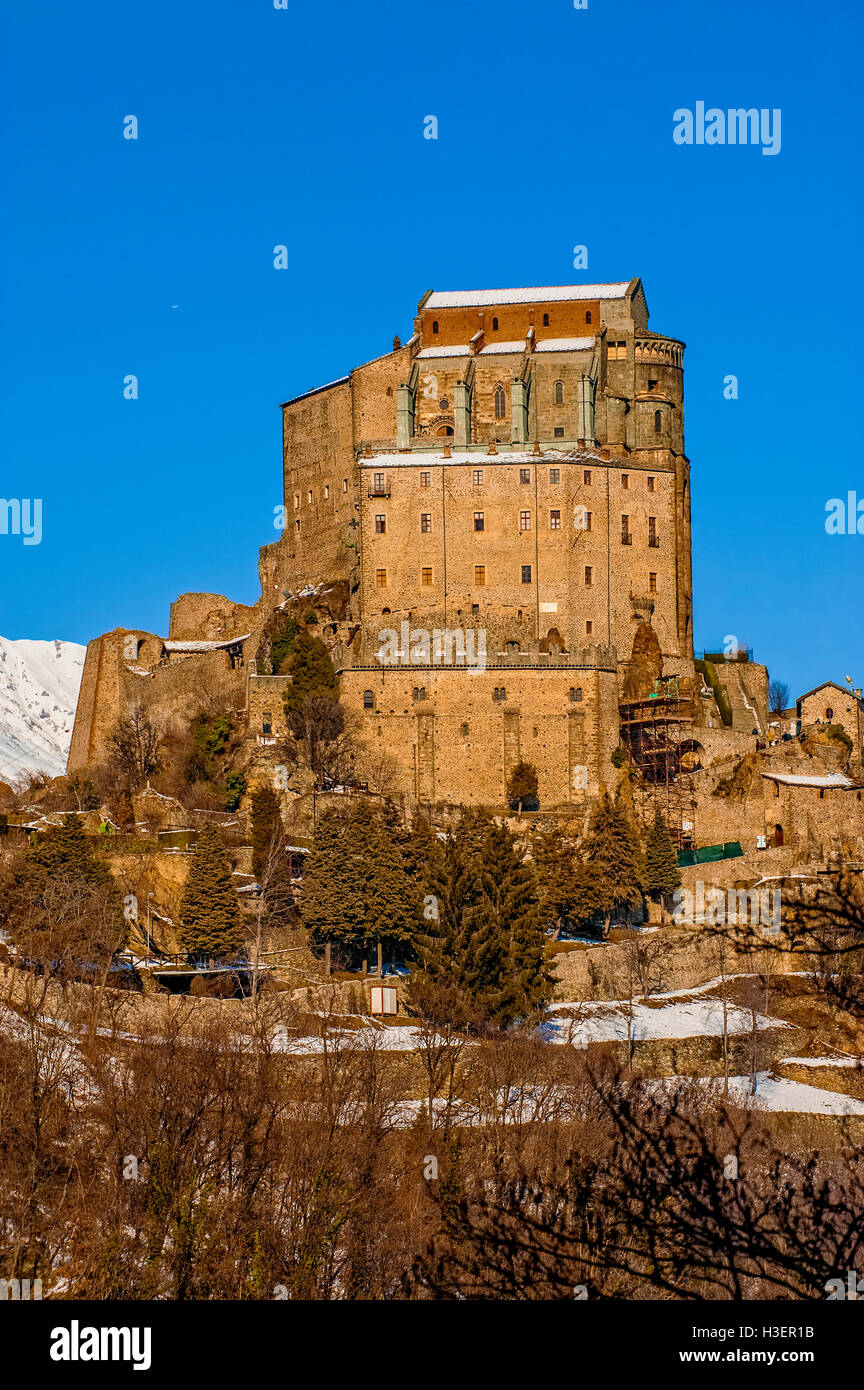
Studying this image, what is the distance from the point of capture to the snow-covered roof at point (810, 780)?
58875 millimetres

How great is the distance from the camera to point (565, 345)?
73688 mm

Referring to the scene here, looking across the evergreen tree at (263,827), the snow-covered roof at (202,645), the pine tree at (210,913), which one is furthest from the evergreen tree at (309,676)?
the pine tree at (210,913)

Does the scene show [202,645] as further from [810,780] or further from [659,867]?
[810,780]

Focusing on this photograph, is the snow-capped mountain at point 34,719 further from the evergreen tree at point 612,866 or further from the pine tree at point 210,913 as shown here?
the pine tree at point 210,913

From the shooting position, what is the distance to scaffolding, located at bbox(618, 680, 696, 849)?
60.1 m

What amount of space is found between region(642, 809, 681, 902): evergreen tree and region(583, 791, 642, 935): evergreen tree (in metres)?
0.45

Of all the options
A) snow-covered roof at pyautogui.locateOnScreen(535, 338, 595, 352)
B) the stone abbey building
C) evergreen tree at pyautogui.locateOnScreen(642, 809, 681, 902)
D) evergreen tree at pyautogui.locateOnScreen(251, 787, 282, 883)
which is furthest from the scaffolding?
snow-covered roof at pyautogui.locateOnScreen(535, 338, 595, 352)

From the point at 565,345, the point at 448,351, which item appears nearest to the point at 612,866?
the point at 565,345

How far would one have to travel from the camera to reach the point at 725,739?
63.3 m

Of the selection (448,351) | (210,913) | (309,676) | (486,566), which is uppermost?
(448,351)

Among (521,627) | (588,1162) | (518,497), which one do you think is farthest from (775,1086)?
(518,497)

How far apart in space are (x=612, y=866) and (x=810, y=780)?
8.98m

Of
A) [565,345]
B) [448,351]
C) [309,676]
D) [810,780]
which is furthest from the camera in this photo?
[448,351]

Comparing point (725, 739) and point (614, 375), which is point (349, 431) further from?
point (725, 739)
